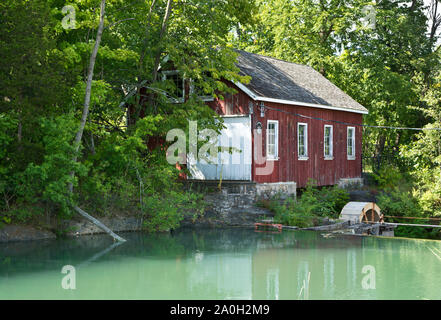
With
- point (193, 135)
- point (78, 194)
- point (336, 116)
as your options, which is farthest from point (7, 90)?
point (336, 116)

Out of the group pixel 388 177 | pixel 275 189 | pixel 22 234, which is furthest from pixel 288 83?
pixel 22 234

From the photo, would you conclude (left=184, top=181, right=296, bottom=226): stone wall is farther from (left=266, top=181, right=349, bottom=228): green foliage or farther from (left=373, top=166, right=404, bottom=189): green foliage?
(left=373, top=166, right=404, bottom=189): green foliage

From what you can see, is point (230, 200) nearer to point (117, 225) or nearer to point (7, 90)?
point (117, 225)

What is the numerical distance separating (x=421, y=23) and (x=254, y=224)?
20541 millimetres

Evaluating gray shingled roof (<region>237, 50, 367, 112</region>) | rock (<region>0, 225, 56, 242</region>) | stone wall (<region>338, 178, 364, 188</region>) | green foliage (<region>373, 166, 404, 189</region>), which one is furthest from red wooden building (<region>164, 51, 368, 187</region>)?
rock (<region>0, 225, 56, 242</region>)

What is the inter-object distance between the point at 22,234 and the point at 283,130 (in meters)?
10.6

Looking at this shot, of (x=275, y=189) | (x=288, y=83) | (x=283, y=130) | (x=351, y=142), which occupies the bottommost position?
(x=275, y=189)

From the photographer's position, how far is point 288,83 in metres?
23.8

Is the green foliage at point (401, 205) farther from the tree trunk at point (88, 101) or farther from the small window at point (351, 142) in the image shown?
the tree trunk at point (88, 101)

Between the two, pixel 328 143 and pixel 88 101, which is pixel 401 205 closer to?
pixel 328 143

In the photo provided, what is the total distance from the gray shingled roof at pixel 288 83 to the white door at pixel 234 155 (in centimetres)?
147

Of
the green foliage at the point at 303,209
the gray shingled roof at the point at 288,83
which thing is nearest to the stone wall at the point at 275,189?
the green foliage at the point at 303,209

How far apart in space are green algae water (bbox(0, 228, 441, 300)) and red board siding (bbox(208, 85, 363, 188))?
5411 mm

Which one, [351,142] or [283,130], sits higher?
[283,130]
